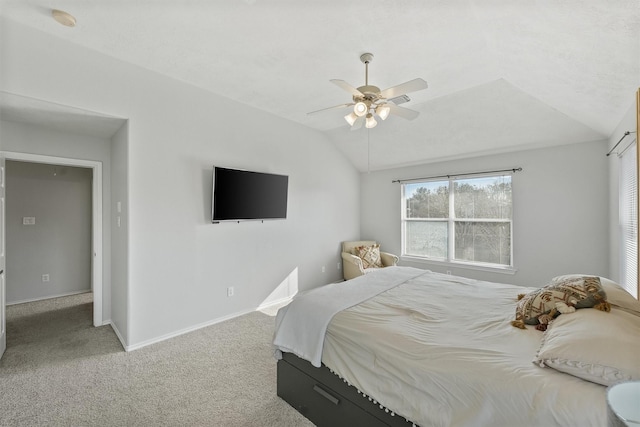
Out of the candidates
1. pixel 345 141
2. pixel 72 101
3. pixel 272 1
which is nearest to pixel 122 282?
pixel 72 101

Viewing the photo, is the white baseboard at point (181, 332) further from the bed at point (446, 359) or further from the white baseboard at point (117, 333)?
the bed at point (446, 359)

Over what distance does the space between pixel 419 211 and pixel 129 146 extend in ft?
15.4

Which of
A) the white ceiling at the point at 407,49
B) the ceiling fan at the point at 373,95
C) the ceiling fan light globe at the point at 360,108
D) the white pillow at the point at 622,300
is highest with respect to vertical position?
the white ceiling at the point at 407,49

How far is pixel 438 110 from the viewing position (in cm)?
391

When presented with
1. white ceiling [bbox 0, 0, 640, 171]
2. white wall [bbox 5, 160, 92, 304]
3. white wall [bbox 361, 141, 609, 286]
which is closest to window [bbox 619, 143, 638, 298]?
white ceiling [bbox 0, 0, 640, 171]

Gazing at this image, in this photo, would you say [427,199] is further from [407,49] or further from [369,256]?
[407,49]

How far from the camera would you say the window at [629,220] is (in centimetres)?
256

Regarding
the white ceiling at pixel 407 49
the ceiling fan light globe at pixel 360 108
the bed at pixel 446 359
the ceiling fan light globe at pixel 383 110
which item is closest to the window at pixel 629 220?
the white ceiling at pixel 407 49

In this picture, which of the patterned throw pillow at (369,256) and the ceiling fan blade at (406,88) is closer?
the ceiling fan blade at (406,88)

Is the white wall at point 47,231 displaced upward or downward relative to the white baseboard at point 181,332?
upward

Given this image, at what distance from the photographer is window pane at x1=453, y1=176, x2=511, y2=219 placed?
4.38 meters

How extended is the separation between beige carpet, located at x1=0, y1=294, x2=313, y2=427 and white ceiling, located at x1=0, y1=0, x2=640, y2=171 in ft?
9.75

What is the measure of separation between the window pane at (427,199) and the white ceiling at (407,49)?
1.46 m

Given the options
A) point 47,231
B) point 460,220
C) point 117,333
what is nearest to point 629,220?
point 460,220
